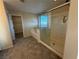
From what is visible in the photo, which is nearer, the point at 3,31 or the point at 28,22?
the point at 3,31

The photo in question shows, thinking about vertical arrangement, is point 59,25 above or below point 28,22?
below

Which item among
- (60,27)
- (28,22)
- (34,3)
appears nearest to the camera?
(60,27)

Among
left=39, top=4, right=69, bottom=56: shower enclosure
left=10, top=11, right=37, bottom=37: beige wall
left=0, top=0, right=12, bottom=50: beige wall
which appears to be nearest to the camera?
left=39, top=4, right=69, bottom=56: shower enclosure

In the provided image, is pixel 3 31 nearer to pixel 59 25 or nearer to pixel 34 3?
pixel 34 3

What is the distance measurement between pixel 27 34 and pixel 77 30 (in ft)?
14.6

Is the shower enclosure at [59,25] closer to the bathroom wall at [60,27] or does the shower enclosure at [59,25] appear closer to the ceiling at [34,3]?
the bathroom wall at [60,27]

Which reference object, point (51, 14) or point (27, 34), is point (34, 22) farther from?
point (51, 14)

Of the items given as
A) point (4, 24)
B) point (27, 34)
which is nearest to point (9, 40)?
point (4, 24)

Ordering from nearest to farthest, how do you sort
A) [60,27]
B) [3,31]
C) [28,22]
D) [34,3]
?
[60,27] → [3,31] → [34,3] → [28,22]

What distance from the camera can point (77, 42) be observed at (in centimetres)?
74

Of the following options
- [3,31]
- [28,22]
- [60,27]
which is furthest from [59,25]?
[28,22]

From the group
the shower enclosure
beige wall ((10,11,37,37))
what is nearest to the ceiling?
the shower enclosure

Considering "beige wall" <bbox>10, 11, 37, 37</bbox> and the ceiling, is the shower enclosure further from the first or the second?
"beige wall" <bbox>10, 11, 37, 37</bbox>

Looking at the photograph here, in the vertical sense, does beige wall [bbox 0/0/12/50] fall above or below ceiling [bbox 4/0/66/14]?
below
